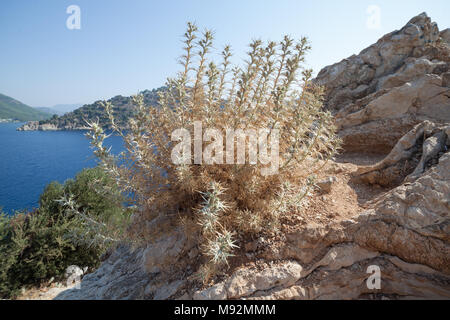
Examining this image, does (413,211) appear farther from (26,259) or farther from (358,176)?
(26,259)

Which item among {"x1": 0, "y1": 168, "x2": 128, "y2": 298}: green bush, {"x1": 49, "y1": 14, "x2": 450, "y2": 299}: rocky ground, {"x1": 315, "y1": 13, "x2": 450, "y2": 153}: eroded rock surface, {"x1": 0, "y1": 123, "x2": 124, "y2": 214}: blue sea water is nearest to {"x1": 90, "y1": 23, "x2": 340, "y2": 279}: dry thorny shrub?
{"x1": 49, "y1": 14, "x2": 450, "y2": 299}: rocky ground

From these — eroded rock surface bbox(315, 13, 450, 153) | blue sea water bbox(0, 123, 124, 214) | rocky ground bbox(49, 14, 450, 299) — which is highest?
eroded rock surface bbox(315, 13, 450, 153)

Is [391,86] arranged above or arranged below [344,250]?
above

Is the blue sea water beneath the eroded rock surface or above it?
beneath

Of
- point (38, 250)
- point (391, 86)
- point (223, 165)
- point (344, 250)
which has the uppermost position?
point (391, 86)

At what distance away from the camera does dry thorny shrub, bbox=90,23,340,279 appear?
2727 mm

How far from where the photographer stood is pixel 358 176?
4141mm

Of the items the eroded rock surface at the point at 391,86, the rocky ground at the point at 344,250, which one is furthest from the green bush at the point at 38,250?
the eroded rock surface at the point at 391,86

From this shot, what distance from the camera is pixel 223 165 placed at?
2973mm

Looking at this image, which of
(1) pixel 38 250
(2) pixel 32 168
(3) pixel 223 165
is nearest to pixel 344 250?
(3) pixel 223 165

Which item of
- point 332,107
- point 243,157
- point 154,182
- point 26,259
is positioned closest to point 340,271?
point 243,157

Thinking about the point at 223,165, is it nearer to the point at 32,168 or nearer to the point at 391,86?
the point at 391,86

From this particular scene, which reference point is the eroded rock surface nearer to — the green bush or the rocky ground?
the rocky ground

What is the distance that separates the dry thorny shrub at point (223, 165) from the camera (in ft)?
8.95
